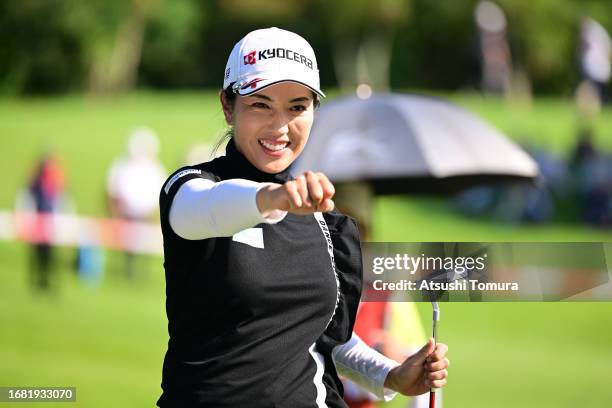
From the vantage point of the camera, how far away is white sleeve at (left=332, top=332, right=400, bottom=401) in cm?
294

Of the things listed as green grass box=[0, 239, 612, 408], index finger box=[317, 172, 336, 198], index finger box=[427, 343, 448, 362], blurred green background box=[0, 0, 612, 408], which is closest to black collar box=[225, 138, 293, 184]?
blurred green background box=[0, 0, 612, 408]

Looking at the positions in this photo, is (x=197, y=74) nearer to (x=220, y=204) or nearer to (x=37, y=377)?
(x=37, y=377)

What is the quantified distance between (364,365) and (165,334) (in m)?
8.38

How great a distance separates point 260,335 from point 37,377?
6514 mm

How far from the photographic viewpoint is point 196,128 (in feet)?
87.9

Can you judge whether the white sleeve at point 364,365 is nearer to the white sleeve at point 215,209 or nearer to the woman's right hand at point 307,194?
the white sleeve at point 215,209

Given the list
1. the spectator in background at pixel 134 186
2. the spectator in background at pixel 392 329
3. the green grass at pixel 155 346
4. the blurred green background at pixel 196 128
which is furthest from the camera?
the spectator in background at pixel 134 186

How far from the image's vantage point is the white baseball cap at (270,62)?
8.11 feet

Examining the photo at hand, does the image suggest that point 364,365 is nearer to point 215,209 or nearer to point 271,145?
point 271,145

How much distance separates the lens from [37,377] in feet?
28.1

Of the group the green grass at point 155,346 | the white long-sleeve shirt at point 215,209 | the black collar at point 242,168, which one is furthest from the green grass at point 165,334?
the white long-sleeve shirt at point 215,209

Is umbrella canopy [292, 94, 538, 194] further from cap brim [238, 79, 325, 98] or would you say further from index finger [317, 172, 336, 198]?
index finger [317, 172, 336, 198]

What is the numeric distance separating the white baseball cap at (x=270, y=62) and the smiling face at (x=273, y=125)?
0.10 ft

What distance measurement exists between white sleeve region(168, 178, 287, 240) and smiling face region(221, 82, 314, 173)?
7.0 inches
